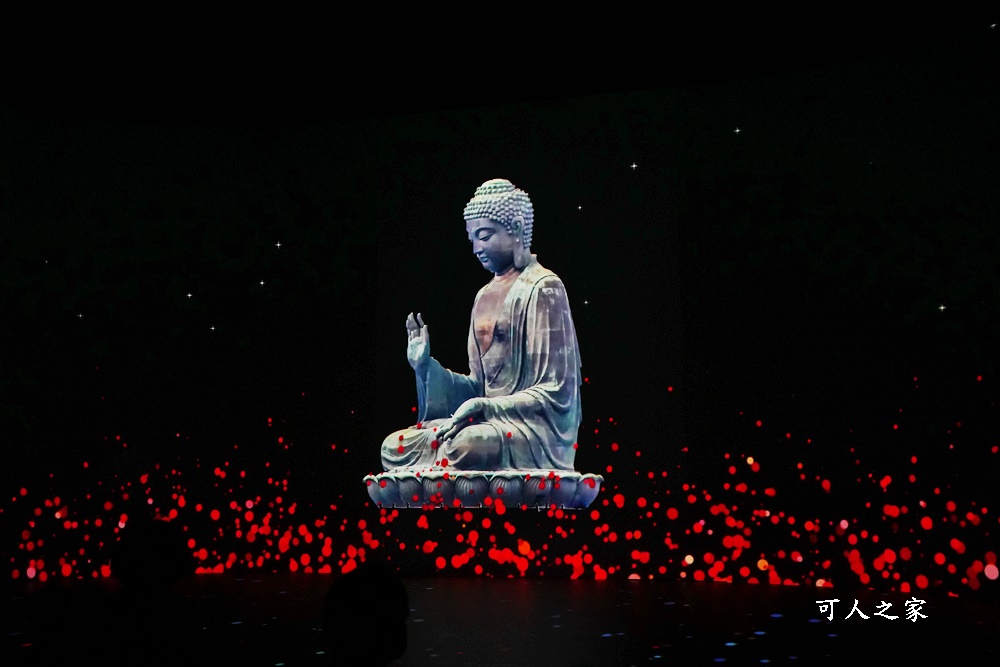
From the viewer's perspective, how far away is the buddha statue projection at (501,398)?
5.11 metres

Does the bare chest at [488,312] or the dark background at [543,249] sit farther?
the bare chest at [488,312]

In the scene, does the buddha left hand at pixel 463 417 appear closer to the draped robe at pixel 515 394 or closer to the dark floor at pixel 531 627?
the draped robe at pixel 515 394

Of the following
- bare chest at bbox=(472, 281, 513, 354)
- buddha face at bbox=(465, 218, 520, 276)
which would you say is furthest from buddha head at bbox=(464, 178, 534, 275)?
bare chest at bbox=(472, 281, 513, 354)

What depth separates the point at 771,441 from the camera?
17.1ft

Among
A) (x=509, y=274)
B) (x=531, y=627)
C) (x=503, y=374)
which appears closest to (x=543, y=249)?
(x=509, y=274)

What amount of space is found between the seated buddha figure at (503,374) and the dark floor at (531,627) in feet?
2.41

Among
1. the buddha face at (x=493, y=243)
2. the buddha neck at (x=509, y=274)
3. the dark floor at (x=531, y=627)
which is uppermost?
the buddha face at (x=493, y=243)

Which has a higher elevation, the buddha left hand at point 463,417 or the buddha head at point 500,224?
the buddha head at point 500,224

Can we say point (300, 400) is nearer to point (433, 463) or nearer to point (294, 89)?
point (433, 463)

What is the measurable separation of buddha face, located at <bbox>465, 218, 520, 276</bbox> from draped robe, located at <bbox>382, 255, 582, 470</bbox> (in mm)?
125

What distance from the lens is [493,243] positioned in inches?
217

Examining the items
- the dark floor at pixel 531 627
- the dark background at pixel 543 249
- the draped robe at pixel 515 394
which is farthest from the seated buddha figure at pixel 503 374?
the dark floor at pixel 531 627

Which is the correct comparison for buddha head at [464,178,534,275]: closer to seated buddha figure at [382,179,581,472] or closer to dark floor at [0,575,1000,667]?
seated buddha figure at [382,179,581,472]

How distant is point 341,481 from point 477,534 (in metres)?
0.88
